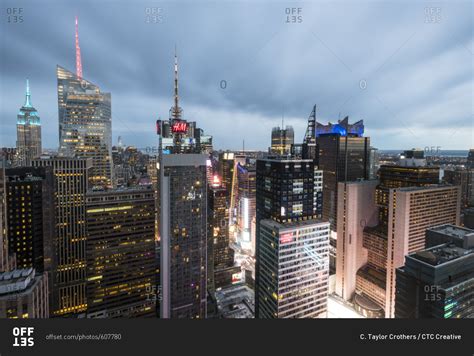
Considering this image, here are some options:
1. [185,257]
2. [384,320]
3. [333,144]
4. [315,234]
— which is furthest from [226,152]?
[384,320]

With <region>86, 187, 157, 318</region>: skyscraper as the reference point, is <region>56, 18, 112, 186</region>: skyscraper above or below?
above

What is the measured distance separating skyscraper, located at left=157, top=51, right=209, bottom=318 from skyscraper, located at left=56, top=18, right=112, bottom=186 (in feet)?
76.2

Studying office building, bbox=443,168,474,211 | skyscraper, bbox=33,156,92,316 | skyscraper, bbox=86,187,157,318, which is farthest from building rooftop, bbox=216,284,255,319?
office building, bbox=443,168,474,211

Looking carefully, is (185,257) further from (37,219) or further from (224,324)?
(224,324)

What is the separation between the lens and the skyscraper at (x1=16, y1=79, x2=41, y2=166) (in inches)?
475

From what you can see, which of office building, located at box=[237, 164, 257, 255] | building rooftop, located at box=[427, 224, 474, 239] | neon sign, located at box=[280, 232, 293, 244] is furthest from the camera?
office building, located at box=[237, 164, 257, 255]

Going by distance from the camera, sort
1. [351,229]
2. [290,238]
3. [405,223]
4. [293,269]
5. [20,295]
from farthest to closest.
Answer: [351,229], [405,223], [293,269], [290,238], [20,295]

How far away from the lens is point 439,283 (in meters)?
11.4

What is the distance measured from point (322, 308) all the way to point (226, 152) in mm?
47778

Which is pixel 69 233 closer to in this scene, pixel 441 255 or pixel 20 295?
pixel 20 295

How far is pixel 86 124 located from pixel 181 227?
30.4 m

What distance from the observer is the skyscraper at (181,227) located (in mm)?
23469

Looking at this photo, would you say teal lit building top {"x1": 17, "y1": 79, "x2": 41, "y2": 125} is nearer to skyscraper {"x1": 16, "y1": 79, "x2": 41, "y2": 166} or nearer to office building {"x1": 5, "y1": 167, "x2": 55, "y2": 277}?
skyscraper {"x1": 16, "y1": 79, "x2": 41, "y2": 166}

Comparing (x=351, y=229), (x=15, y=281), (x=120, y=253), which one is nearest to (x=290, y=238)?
(x=351, y=229)
